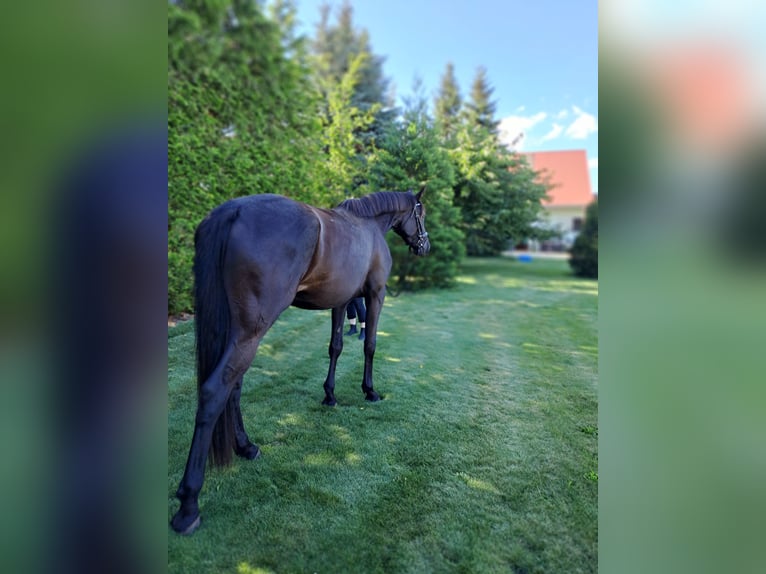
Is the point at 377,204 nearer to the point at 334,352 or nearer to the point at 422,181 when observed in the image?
the point at 334,352

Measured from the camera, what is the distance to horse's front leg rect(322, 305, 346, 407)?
2926mm

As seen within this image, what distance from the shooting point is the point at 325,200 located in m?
5.56

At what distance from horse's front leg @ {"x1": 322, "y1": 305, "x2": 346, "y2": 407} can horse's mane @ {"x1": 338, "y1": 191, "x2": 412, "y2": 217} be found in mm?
801

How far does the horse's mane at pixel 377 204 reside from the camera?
9.54 feet

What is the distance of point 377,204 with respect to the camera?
10.2ft

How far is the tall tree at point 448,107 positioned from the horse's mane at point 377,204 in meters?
3.80

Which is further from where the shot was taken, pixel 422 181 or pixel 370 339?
pixel 422 181

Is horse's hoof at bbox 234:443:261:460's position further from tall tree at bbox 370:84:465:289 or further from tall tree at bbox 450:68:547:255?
tall tree at bbox 450:68:547:255

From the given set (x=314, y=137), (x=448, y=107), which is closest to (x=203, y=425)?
(x=314, y=137)

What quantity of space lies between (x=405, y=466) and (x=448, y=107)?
295 inches
